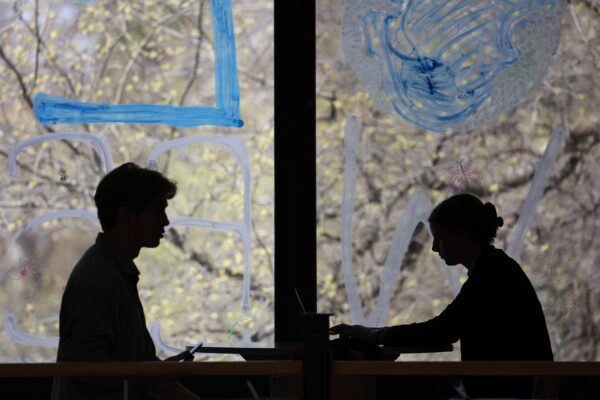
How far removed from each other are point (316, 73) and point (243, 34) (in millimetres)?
325

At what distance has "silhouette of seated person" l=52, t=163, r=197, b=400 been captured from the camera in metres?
2.12

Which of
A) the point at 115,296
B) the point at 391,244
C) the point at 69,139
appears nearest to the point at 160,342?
the point at 69,139

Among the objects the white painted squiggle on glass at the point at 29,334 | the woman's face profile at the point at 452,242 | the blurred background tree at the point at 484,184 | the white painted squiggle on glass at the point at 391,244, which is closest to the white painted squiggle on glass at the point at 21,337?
the white painted squiggle on glass at the point at 29,334

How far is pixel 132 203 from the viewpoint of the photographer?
2.40 m

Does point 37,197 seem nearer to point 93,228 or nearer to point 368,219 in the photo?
point 93,228

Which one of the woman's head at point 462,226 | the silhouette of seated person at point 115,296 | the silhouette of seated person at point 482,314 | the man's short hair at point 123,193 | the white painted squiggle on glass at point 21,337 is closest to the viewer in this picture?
the silhouette of seated person at point 115,296

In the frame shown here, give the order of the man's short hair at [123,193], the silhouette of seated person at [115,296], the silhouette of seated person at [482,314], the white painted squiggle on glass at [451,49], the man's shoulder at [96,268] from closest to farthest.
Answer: the silhouette of seated person at [115,296], the man's shoulder at [96,268], the man's short hair at [123,193], the silhouette of seated person at [482,314], the white painted squiggle on glass at [451,49]

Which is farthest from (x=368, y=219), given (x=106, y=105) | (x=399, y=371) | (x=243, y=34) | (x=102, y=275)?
(x=399, y=371)

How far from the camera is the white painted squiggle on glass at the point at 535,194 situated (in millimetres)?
3541

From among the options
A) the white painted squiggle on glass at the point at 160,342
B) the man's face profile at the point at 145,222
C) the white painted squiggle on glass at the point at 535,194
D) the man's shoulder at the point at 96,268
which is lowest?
the white painted squiggle on glass at the point at 160,342

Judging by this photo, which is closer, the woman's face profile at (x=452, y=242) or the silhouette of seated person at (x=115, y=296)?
the silhouette of seated person at (x=115, y=296)

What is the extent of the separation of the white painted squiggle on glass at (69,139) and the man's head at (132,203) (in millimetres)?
1122

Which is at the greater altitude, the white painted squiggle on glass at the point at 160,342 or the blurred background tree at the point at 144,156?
the blurred background tree at the point at 144,156

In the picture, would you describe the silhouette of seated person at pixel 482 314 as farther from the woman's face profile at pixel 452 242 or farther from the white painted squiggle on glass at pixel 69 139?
the white painted squiggle on glass at pixel 69 139
